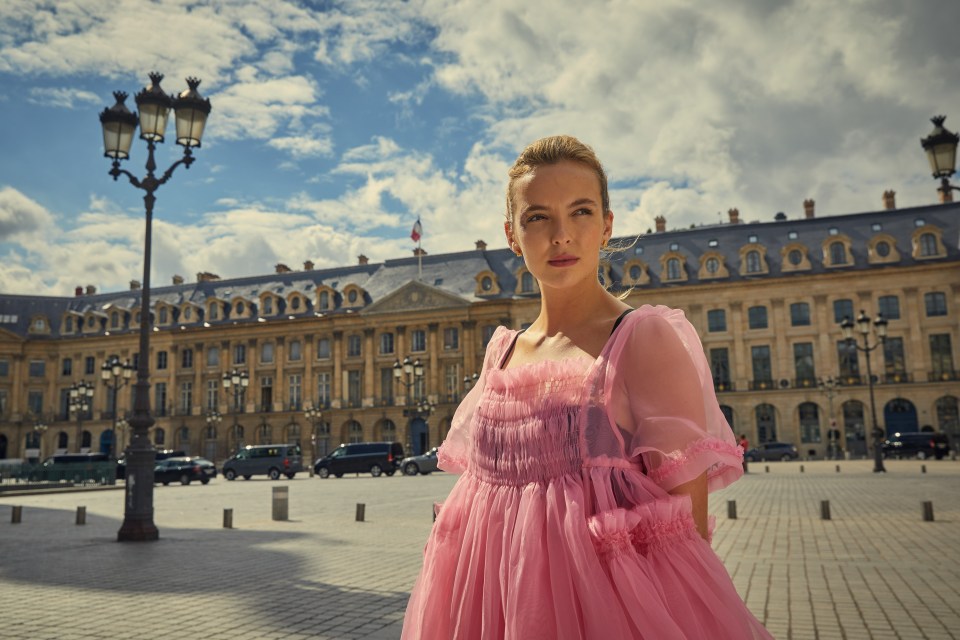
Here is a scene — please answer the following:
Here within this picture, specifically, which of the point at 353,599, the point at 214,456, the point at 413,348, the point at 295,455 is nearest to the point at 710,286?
the point at 413,348

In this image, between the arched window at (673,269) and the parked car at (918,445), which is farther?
the arched window at (673,269)

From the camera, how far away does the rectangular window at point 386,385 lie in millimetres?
63438

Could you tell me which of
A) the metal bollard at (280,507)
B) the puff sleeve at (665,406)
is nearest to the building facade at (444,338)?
the metal bollard at (280,507)

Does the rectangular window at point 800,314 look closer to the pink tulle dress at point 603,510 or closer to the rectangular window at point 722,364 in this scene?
the rectangular window at point 722,364

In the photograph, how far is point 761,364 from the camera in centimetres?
5569

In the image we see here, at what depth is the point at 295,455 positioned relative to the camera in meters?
43.8

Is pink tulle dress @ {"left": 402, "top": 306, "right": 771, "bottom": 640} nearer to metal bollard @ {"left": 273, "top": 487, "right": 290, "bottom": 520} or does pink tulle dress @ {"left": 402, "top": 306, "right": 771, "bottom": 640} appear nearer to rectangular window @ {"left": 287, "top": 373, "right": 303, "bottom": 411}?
metal bollard @ {"left": 273, "top": 487, "right": 290, "bottom": 520}

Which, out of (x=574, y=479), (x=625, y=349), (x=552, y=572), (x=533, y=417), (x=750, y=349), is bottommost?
(x=552, y=572)

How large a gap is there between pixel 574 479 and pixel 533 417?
22 cm

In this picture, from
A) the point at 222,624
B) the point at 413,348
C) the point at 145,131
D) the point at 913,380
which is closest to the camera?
the point at 222,624

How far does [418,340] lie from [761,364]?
2680 cm

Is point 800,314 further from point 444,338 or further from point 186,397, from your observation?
point 186,397

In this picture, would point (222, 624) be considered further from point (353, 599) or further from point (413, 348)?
point (413, 348)

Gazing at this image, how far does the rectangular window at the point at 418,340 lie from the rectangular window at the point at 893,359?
33973 mm
